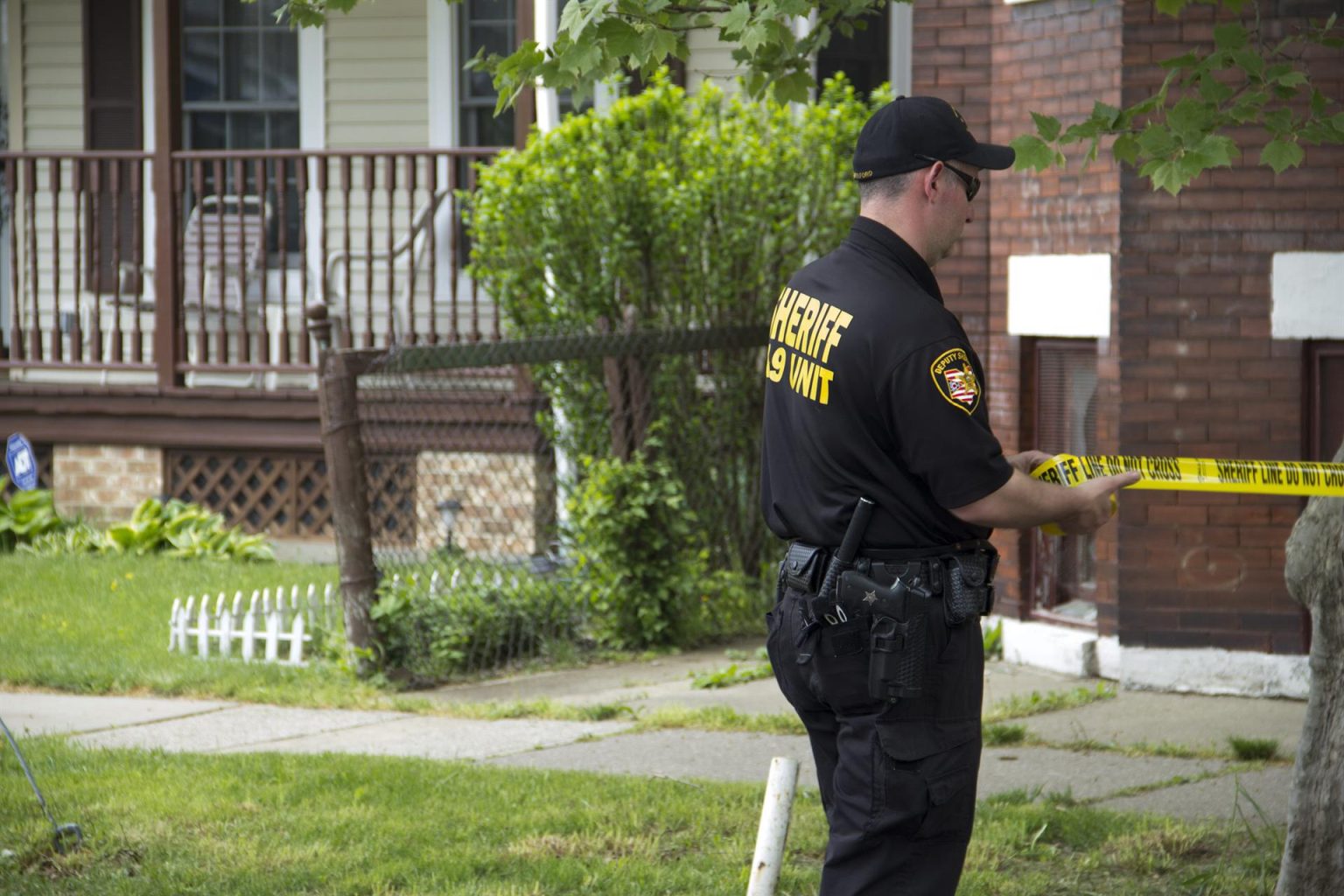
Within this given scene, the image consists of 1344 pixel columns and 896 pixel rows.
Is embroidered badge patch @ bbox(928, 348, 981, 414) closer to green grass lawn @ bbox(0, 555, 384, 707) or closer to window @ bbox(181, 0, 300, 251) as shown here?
green grass lawn @ bbox(0, 555, 384, 707)

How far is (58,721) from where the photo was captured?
7008 millimetres

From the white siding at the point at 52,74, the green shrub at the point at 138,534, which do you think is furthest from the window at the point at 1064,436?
the white siding at the point at 52,74

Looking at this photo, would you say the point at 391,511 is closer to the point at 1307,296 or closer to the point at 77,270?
the point at 1307,296

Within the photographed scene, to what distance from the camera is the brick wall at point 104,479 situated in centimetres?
1242

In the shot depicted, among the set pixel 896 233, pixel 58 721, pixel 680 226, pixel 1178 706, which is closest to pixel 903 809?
pixel 896 233

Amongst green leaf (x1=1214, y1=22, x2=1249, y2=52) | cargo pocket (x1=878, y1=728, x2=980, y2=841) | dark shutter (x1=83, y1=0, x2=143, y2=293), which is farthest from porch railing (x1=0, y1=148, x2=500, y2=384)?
cargo pocket (x1=878, y1=728, x2=980, y2=841)

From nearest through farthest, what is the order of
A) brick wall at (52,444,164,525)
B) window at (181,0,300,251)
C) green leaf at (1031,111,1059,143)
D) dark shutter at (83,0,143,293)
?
green leaf at (1031,111,1059,143)
brick wall at (52,444,164,525)
dark shutter at (83,0,143,293)
window at (181,0,300,251)

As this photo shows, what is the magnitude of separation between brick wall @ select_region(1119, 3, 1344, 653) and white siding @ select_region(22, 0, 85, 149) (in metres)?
9.84

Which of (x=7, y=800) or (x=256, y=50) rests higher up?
(x=256, y=50)

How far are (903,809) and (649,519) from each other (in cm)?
486

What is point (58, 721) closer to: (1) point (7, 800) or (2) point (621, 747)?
(1) point (7, 800)

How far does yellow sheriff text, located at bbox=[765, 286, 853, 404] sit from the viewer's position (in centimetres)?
347

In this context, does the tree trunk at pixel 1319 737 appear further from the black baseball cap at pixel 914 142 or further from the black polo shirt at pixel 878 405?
the black baseball cap at pixel 914 142

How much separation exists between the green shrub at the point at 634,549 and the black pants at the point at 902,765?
4.59m
